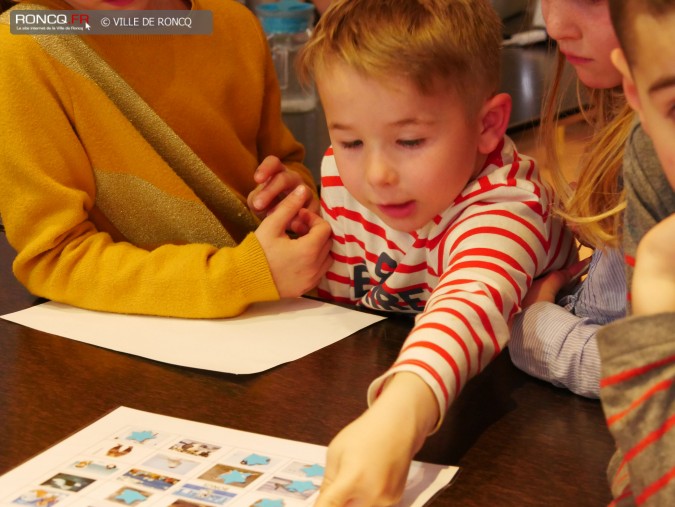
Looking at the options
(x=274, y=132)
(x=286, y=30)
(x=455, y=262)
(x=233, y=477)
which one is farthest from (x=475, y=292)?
(x=286, y=30)

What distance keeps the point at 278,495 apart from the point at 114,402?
8.8 inches

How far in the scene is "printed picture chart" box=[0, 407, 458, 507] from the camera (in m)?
0.69

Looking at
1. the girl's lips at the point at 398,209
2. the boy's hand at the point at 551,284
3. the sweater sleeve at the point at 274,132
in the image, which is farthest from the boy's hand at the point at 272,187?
the boy's hand at the point at 551,284

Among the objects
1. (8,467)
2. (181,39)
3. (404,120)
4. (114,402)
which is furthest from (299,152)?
(8,467)

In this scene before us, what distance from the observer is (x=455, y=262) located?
892 mm

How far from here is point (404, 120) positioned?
0.91m

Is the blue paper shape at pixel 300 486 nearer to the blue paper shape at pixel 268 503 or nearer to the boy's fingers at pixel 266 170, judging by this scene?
the blue paper shape at pixel 268 503

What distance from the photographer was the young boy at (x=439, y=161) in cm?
86

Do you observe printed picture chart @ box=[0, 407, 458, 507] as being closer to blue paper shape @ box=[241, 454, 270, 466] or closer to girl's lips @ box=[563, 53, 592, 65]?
blue paper shape @ box=[241, 454, 270, 466]

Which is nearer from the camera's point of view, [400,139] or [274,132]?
[400,139]

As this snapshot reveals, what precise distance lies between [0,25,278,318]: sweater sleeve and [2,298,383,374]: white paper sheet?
18 mm

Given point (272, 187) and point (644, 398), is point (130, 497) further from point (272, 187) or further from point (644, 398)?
point (272, 187)

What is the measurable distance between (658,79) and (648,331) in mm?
155

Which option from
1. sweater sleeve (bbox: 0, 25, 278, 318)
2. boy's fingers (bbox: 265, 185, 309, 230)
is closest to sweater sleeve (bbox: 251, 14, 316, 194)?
boy's fingers (bbox: 265, 185, 309, 230)
